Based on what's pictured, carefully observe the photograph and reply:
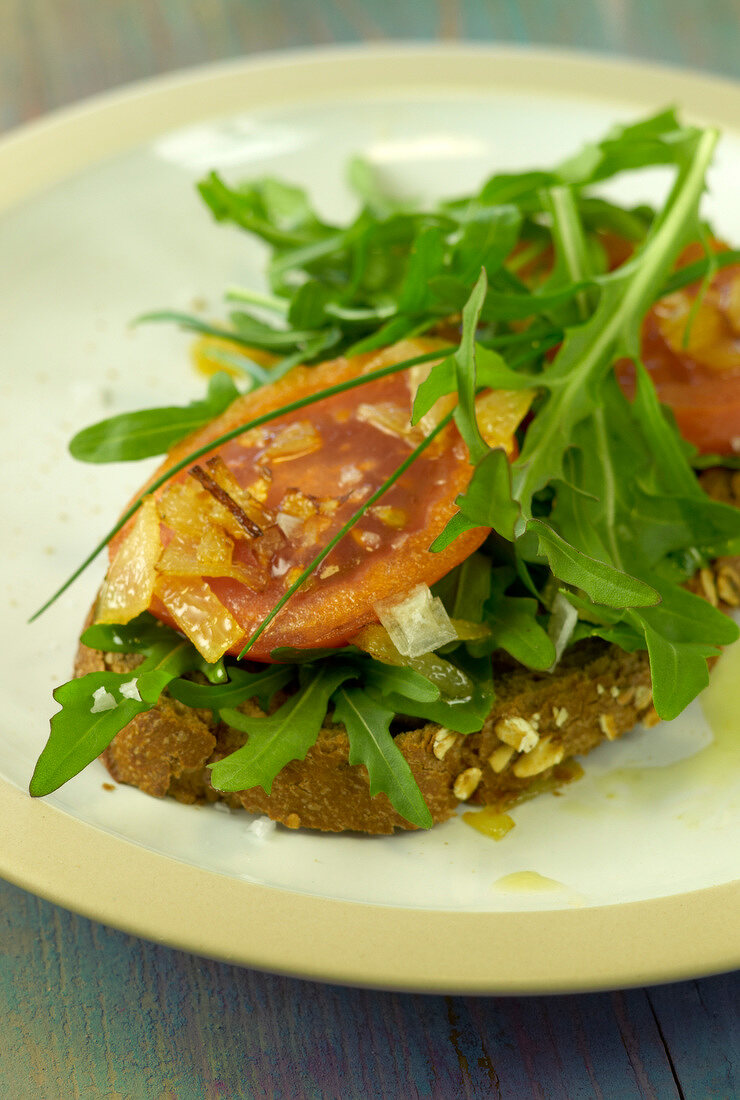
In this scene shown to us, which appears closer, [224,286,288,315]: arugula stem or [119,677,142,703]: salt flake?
[119,677,142,703]: salt flake

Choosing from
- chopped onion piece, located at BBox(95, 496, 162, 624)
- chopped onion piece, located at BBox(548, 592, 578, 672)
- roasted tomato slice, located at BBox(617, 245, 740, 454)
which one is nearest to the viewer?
chopped onion piece, located at BBox(95, 496, 162, 624)

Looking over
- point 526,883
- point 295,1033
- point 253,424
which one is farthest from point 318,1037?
point 253,424

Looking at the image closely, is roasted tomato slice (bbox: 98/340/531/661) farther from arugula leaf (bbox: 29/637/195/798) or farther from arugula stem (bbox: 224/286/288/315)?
arugula stem (bbox: 224/286/288/315)

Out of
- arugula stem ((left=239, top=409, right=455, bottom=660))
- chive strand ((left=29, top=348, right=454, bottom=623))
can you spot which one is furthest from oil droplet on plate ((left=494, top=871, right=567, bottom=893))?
chive strand ((left=29, top=348, right=454, bottom=623))

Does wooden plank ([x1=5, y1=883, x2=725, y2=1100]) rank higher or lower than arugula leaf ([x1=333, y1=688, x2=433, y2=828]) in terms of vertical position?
lower

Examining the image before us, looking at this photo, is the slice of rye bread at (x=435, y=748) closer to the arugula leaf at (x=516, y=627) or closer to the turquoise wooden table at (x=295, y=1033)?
the arugula leaf at (x=516, y=627)

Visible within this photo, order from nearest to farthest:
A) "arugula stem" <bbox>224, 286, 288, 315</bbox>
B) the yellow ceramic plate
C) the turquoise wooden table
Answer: the yellow ceramic plate, the turquoise wooden table, "arugula stem" <bbox>224, 286, 288, 315</bbox>

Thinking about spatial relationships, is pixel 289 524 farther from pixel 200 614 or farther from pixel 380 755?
pixel 380 755

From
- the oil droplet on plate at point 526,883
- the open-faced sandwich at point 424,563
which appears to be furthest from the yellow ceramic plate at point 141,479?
the open-faced sandwich at point 424,563
